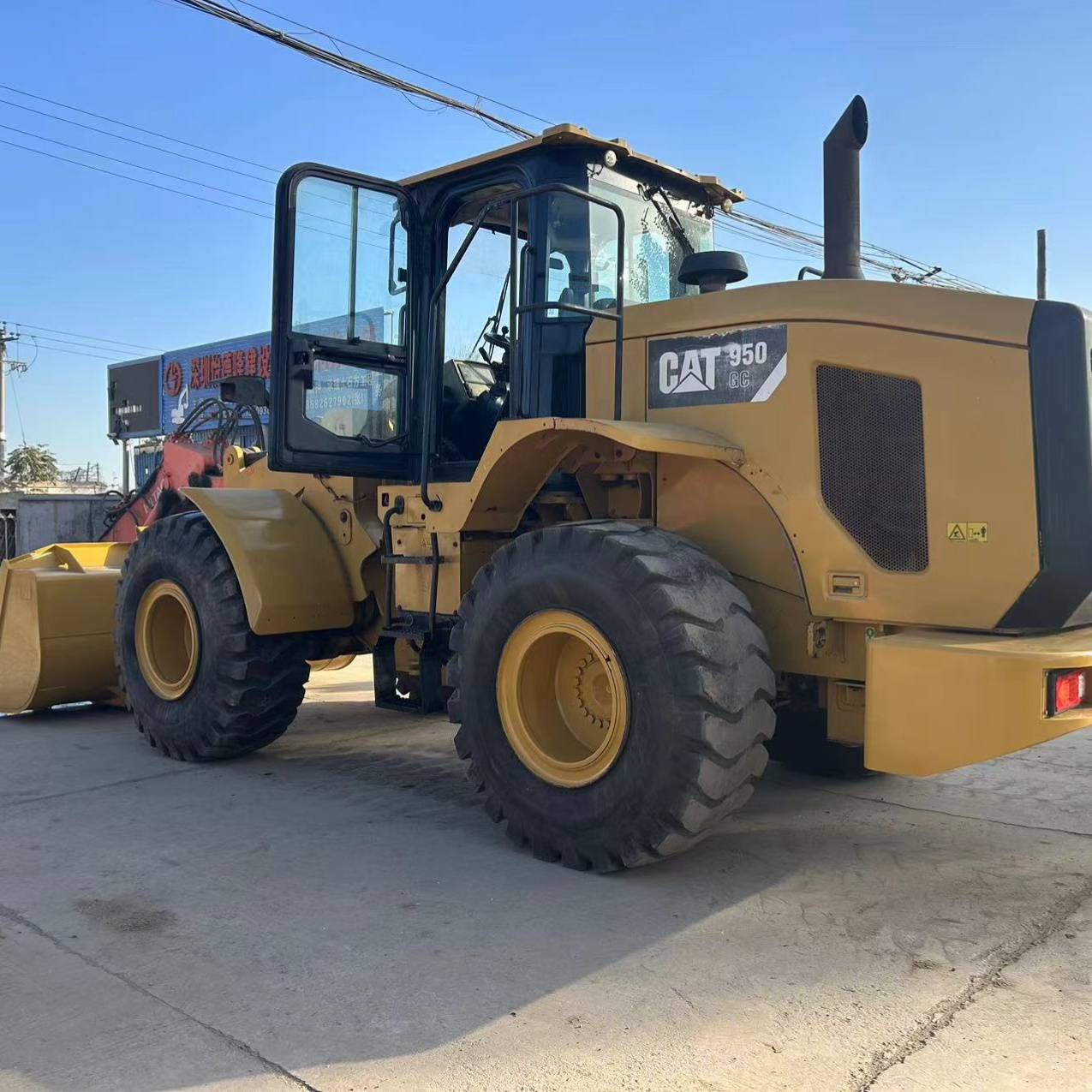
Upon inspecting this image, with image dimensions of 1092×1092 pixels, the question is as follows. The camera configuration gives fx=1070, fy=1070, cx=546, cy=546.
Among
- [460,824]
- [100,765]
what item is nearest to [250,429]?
[100,765]

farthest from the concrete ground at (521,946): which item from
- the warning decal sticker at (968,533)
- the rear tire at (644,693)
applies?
the warning decal sticker at (968,533)

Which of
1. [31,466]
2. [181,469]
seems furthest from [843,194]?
[31,466]

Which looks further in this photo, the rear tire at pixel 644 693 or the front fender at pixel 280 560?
the front fender at pixel 280 560

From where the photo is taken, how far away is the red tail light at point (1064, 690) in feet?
10.6

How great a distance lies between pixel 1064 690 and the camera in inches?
129

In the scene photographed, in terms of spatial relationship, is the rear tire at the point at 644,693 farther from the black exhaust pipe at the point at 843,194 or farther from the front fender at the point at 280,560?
the front fender at the point at 280,560

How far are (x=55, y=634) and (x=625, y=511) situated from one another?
4.21 m

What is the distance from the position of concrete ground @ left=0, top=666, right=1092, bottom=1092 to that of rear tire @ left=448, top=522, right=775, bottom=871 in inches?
8.6

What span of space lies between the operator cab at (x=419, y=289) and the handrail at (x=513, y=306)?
0.02m

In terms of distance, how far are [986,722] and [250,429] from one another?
→ 25172 mm

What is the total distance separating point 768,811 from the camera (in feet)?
15.9

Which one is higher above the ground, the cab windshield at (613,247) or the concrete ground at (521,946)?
the cab windshield at (613,247)

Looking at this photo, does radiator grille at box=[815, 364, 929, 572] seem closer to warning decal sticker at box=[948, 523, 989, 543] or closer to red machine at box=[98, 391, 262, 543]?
warning decal sticker at box=[948, 523, 989, 543]

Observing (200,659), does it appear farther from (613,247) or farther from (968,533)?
(968,533)
